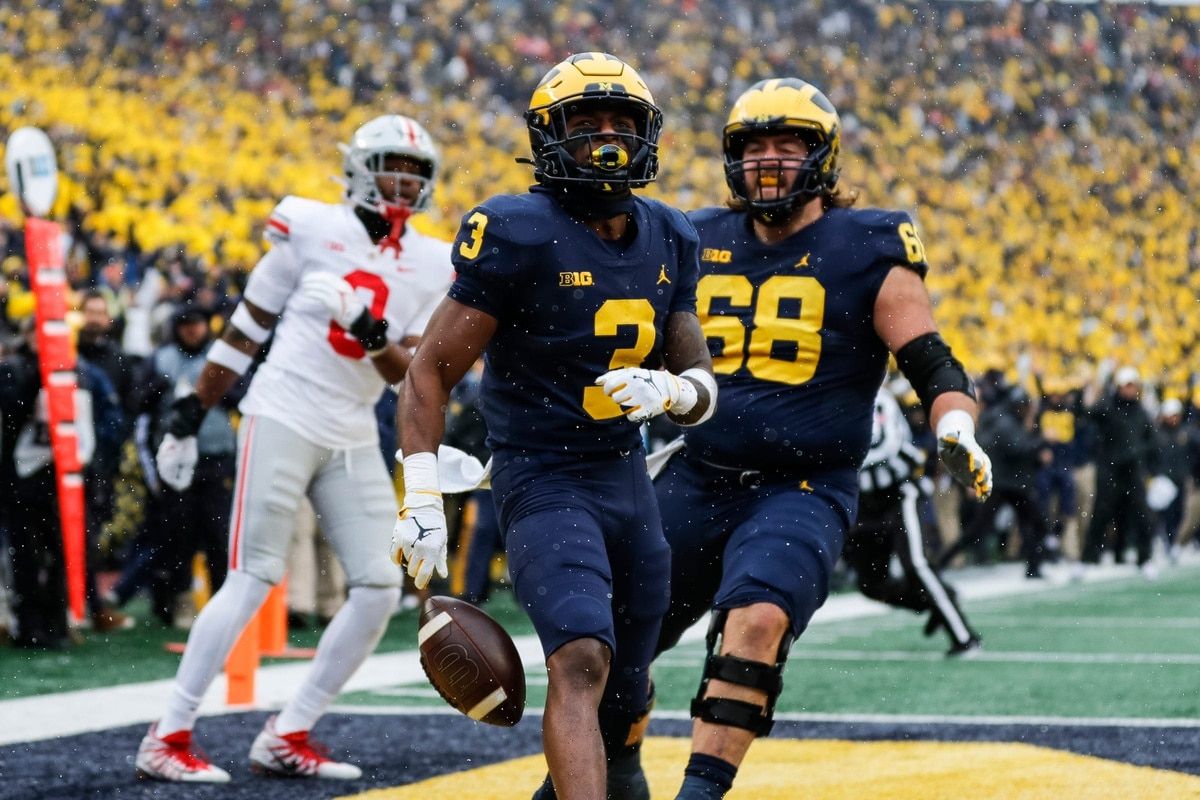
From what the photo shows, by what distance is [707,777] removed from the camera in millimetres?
3549

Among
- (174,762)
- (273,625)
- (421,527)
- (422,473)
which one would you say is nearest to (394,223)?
(174,762)

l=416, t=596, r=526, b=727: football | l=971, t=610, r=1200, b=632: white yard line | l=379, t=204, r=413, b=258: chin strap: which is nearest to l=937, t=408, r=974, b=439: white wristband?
l=416, t=596, r=526, b=727: football

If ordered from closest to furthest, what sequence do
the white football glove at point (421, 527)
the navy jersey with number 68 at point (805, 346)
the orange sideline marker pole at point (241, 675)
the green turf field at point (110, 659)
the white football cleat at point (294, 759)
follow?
the white football glove at point (421, 527), the navy jersey with number 68 at point (805, 346), the white football cleat at point (294, 759), the orange sideline marker pole at point (241, 675), the green turf field at point (110, 659)

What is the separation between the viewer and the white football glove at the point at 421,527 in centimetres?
334

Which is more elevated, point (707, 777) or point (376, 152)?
point (376, 152)

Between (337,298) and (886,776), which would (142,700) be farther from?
(886,776)

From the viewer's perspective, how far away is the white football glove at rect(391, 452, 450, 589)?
3.34m

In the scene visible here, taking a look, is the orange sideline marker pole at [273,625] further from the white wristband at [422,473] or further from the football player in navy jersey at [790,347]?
the white wristband at [422,473]

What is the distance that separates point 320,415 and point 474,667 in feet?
6.03

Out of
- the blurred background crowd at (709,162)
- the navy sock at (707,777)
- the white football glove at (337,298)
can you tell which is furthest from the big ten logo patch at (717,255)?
the blurred background crowd at (709,162)

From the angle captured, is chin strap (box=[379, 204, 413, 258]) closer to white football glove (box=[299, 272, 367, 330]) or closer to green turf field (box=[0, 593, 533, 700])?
white football glove (box=[299, 272, 367, 330])

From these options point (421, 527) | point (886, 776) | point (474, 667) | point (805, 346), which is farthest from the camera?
point (886, 776)

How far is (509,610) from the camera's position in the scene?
10922mm

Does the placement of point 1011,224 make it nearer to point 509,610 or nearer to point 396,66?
point 396,66
